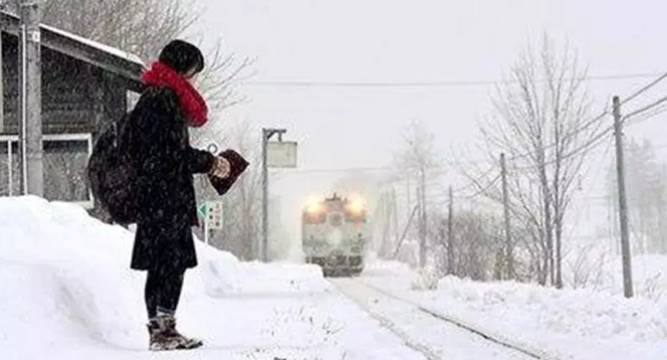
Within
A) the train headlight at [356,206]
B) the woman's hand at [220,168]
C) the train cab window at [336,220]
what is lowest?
the train cab window at [336,220]

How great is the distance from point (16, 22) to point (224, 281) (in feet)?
20.6

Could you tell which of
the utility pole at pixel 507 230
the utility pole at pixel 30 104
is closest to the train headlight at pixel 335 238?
the utility pole at pixel 507 230

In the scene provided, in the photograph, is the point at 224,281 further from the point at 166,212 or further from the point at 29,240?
the point at 166,212

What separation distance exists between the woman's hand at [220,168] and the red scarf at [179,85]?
0.32 m

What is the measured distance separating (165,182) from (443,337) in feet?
14.4

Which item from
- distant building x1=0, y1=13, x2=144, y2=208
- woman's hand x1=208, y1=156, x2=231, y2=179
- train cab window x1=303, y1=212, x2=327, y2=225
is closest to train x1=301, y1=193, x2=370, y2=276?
train cab window x1=303, y1=212, x2=327, y2=225

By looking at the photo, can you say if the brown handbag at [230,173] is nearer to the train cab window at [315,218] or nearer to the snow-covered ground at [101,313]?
the snow-covered ground at [101,313]

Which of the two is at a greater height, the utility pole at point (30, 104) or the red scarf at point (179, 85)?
the utility pole at point (30, 104)

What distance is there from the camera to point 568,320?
10.9 meters

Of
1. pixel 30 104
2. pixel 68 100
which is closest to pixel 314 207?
pixel 68 100

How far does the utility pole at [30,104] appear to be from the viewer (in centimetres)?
1388

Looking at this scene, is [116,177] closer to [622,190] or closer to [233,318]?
[233,318]

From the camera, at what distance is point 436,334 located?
31.3 ft

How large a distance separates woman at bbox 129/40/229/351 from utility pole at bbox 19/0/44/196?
8.67 m
